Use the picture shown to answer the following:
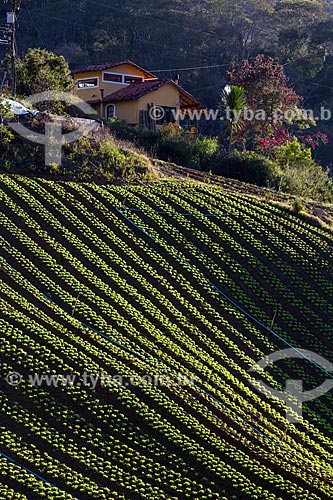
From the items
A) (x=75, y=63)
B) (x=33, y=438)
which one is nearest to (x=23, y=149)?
(x=33, y=438)

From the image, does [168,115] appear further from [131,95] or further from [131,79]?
[131,79]

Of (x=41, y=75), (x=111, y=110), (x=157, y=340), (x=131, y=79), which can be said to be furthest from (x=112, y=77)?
(x=157, y=340)

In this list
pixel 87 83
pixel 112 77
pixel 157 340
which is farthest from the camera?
pixel 87 83

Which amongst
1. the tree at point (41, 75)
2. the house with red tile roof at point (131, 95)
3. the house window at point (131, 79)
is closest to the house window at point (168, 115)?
the house with red tile roof at point (131, 95)

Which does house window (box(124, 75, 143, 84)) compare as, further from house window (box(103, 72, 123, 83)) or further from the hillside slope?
the hillside slope

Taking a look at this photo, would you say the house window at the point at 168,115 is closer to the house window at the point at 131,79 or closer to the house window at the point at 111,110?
the house window at the point at 111,110

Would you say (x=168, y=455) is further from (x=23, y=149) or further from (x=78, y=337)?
(x=23, y=149)
